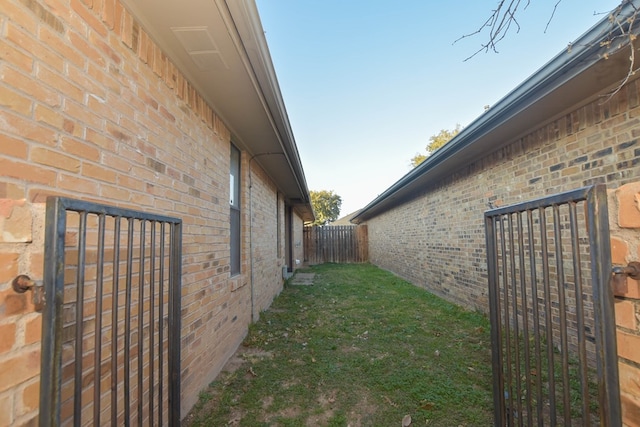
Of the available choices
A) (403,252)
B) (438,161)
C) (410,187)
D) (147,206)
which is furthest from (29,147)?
(403,252)

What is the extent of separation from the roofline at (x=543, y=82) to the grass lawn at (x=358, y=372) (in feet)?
9.49

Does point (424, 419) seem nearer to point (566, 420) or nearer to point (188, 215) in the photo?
point (566, 420)

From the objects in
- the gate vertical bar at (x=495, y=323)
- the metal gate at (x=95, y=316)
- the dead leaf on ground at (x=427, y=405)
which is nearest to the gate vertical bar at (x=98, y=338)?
the metal gate at (x=95, y=316)

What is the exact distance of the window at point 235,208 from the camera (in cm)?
437

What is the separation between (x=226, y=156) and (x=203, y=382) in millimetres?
2576

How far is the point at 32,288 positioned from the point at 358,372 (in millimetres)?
3049

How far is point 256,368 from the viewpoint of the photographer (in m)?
3.36

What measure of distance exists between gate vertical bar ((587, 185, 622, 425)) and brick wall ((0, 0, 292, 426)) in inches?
84.1

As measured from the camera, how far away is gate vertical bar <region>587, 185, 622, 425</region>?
3.79ft

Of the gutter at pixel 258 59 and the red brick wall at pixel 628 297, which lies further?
the gutter at pixel 258 59

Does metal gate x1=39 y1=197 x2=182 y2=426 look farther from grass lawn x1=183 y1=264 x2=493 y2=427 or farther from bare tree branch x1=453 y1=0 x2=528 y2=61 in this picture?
bare tree branch x1=453 y1=0 x2=528 y2=61

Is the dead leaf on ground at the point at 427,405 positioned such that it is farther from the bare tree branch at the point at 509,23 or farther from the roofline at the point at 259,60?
the roofline at the point at 259,60

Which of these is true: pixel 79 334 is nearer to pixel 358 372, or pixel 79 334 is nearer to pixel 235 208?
pixel 358 372

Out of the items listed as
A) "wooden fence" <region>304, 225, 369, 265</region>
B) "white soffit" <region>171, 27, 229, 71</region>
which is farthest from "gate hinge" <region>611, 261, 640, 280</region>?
"wooden fence" <region>304, 225, 369, 265</region>
